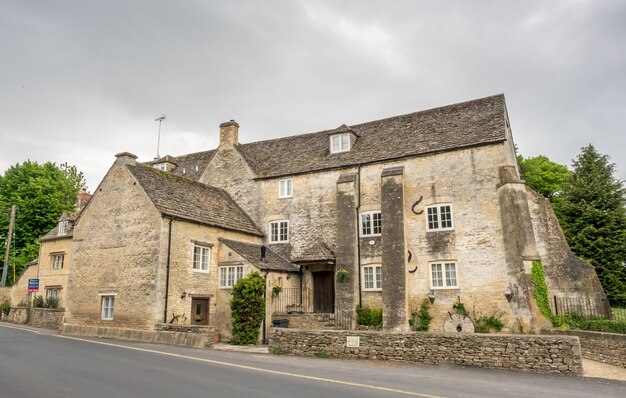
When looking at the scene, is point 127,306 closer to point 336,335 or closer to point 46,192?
point 336,335

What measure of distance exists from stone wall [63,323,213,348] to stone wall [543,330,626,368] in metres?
14.4

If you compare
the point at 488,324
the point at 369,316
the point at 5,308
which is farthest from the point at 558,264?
the point at 5,308

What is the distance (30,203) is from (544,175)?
50860mm

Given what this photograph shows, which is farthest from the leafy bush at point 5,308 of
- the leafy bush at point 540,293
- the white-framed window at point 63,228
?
the leafy bush at point 540,293

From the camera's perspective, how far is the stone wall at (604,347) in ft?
45.3

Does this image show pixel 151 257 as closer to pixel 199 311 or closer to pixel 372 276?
pixel 199 311

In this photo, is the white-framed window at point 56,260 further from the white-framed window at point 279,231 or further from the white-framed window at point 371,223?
the white-framed window at point 371,223

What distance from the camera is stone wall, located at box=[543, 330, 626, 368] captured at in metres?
13.8

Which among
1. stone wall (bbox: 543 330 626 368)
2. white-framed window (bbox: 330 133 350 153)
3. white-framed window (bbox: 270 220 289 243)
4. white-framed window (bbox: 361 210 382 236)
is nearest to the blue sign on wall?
white-framed window (bbox: 270 220 289 243)

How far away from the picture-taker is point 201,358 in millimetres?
13398

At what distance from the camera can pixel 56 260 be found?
32.2 metres

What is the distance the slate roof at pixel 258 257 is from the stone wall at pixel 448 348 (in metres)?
6.26

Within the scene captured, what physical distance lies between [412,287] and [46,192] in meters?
39.8

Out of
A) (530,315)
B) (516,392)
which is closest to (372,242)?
(530,315)
